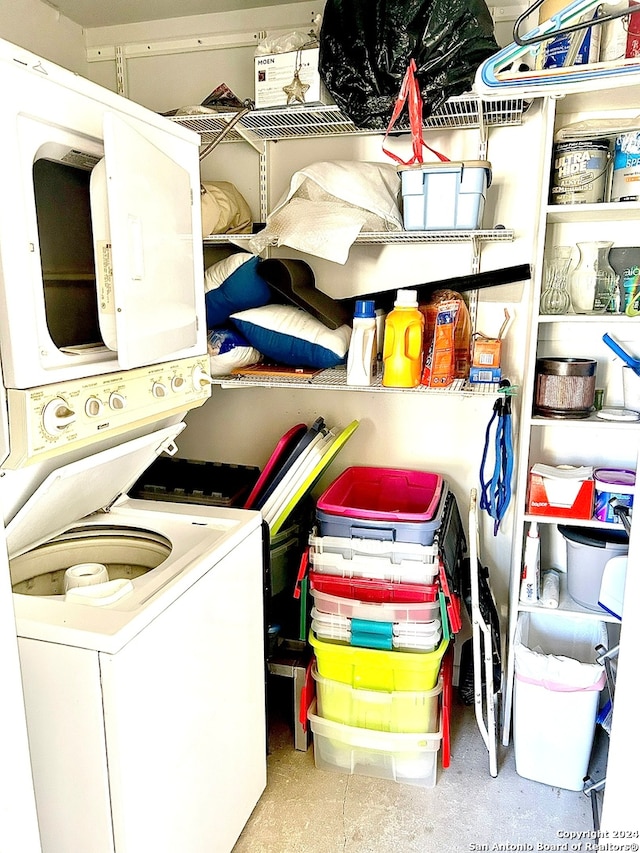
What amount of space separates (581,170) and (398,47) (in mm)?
616

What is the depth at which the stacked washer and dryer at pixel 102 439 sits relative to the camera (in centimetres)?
113

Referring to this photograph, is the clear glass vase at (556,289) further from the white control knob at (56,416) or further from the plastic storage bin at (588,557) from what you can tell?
the white control knob at (56,416)

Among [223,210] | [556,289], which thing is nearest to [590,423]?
[556,289]

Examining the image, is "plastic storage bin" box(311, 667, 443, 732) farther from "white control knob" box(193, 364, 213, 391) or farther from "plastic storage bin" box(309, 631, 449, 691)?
"white control knob" box(193, 364, 213, 391)

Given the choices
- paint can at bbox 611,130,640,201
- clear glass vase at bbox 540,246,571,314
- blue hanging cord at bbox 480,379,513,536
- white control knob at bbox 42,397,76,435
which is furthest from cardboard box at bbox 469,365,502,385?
white control knob at bbox 42,397,76,435

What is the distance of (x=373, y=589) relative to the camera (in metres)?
2.02

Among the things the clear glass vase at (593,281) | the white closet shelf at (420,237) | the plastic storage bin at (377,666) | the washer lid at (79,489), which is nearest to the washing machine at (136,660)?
the washer lid at (79,489)

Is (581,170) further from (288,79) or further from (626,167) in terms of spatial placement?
(288,79)

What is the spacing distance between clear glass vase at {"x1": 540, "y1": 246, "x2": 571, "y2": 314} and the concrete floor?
58.9 inches

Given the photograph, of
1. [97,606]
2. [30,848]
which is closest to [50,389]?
[97,606]

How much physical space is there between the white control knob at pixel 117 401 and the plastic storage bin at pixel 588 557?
145 centimetres

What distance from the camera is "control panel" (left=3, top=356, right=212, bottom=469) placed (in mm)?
1138

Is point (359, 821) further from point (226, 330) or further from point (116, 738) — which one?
point (226, 330)

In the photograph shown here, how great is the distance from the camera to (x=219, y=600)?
1.59 meters
